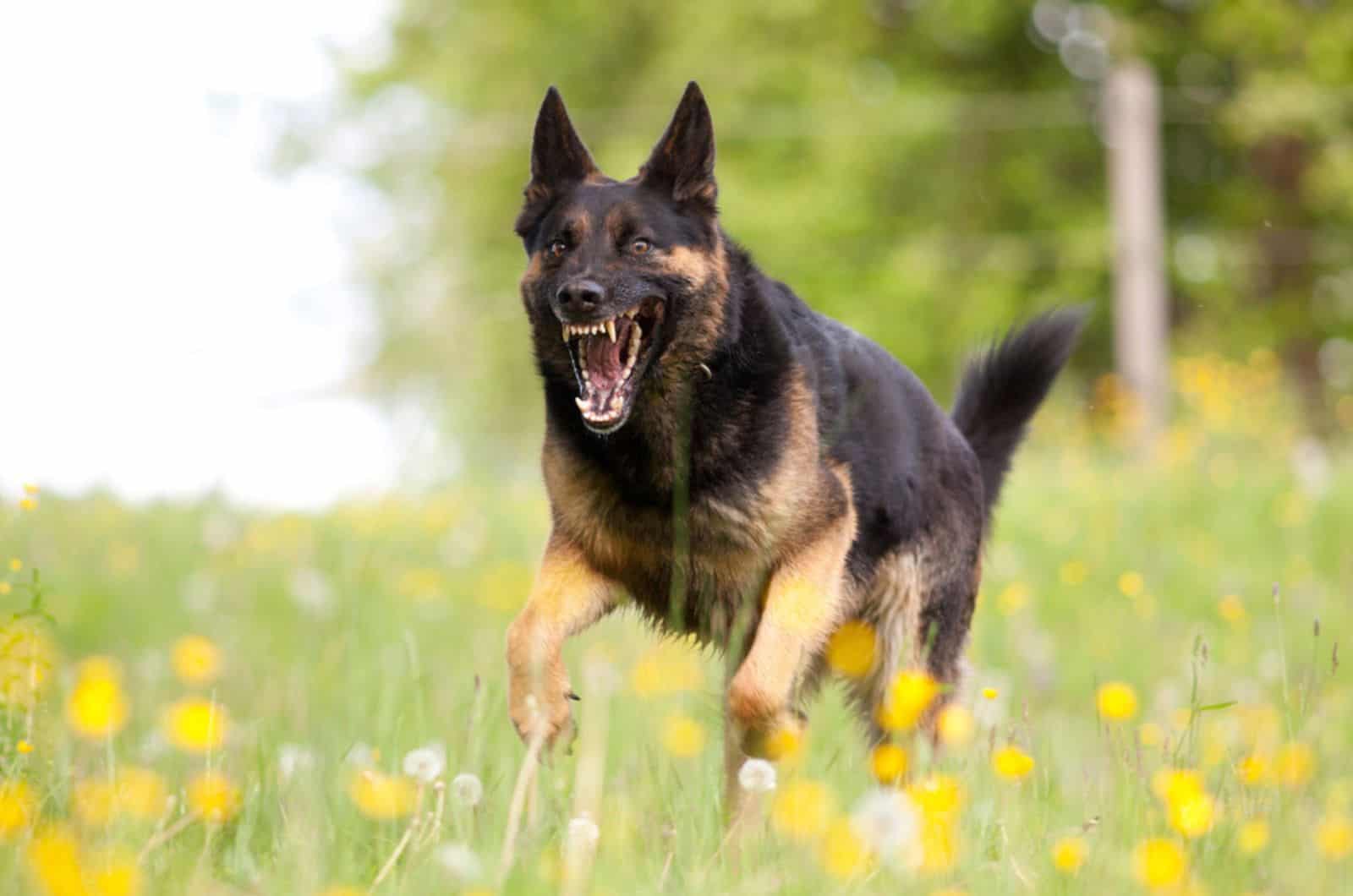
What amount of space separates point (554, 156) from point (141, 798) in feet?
7.52

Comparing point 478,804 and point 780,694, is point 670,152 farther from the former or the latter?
point 478,804

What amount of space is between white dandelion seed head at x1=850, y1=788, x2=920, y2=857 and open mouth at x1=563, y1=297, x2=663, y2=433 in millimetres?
1658

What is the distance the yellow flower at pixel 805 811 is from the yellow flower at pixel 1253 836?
0.71 meters

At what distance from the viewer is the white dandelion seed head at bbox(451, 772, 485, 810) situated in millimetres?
2947

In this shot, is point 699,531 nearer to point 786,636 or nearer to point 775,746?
point 786,636

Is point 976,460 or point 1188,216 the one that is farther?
point 1188,216

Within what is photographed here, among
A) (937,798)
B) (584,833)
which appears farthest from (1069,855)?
(584,833)

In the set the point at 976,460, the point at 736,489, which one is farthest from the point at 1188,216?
the point at 736,489

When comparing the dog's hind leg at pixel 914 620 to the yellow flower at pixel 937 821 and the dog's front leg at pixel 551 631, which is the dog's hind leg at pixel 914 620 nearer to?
the dog's front leg at pixel 551 631

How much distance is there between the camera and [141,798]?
93.0 inches

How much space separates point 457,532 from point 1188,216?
15766 mm

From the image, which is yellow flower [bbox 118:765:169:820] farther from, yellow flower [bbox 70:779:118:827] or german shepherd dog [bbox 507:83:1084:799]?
german shepherd dog [bbox 507:83:1084:799]

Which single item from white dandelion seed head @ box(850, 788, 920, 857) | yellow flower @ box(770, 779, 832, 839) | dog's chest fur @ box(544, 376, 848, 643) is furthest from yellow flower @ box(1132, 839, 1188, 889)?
dog's chest fur @ box(544, 376, 848, 643)

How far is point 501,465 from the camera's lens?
11.1 metres
